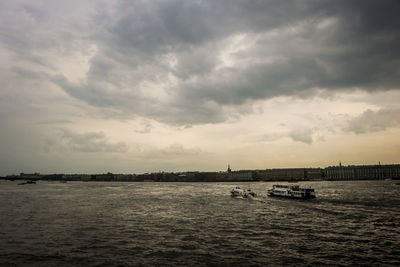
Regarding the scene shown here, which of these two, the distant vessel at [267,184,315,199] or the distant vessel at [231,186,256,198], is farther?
the distant vessel at [231,186,256,198]

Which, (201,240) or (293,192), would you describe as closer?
(201,240)

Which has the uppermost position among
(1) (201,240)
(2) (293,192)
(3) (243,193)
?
(2) (293,192)

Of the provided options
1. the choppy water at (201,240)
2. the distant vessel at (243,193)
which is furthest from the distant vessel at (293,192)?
the choppy water at (201,240)

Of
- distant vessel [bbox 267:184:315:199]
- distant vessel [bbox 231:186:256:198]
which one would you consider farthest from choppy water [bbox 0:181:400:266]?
distant vessel [bbox 231:186:256:198]

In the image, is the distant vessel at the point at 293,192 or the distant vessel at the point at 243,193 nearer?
the distant vessel at the point at 293,192

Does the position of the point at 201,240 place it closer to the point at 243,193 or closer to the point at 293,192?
the point at 293,192

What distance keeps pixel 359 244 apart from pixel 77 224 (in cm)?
3708

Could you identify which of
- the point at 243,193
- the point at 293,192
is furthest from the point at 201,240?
the point at 243,193

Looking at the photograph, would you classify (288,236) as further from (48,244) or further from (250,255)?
(48,244)

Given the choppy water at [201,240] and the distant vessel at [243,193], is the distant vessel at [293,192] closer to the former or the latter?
the distant vessel at [243,193]

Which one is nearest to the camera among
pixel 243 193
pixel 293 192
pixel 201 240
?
pixel 201 240

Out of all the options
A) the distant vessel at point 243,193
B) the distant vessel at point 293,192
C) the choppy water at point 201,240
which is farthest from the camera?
the distant vessel at point 243,193

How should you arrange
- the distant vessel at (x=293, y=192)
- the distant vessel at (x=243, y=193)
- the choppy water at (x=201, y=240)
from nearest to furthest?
the choppy water at (x=201, y=240) < the distant vessel at (x=293, y=192) < the distant vessel at (x=243, y=193)

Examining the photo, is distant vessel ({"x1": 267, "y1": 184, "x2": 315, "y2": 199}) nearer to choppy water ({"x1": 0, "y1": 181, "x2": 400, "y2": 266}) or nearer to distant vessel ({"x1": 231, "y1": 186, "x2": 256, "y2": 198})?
distant vessel ({"x1": 231, "y1": 186, "x2": 256, "y2": 198})
